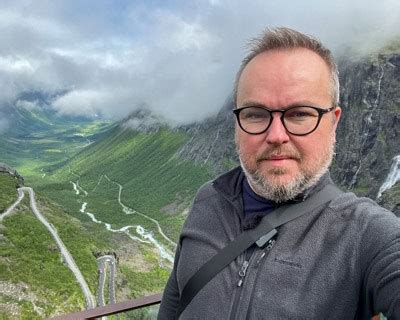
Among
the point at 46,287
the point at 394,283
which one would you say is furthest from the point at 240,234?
the point at 46,287

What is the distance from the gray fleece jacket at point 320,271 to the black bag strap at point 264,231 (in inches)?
1.9

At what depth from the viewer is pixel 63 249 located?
71562mm

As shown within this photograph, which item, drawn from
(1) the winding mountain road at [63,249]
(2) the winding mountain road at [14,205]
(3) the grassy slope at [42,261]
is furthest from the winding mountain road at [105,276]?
(2) the winding mountain road at [14,205]

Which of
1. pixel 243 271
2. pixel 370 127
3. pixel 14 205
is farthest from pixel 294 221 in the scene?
pixel 370 127

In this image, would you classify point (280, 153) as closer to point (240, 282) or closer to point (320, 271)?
point (320, 271)

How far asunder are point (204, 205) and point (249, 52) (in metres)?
1.55

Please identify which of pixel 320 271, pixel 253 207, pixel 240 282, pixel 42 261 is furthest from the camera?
pixel 42 261

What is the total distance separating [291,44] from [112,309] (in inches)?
174

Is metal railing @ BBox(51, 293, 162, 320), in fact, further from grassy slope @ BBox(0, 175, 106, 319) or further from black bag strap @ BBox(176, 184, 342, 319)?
grassy slope @ BBox(0, 175, 106, 319)

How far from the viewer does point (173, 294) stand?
480 centimetres

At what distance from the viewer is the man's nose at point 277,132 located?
12.0ft

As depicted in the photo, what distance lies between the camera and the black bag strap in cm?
367

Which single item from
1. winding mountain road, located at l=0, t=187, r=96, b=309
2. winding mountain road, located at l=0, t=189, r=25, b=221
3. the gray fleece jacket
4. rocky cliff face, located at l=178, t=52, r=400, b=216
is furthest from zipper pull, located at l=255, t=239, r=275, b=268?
rocky cliff face, located at l=178, t=52, r=400, b=216

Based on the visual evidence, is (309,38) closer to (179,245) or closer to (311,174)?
(311,174)
